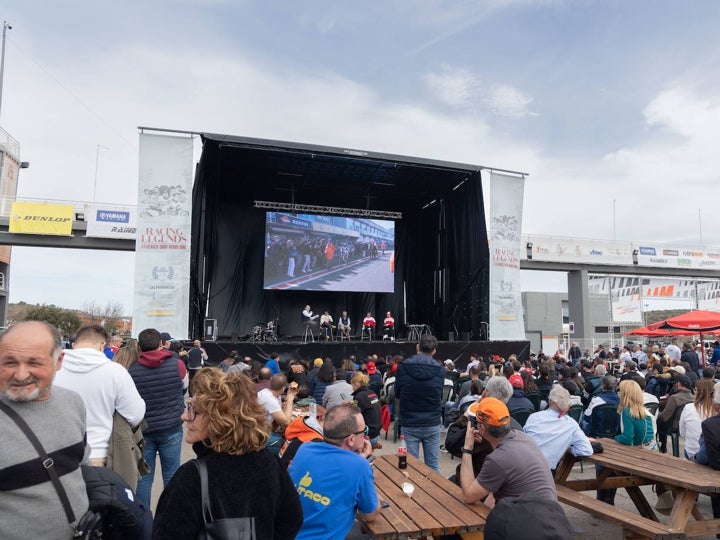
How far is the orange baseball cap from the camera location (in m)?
2.55

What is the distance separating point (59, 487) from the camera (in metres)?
1.34

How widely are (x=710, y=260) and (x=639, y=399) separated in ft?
78.2

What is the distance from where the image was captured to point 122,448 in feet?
8.79

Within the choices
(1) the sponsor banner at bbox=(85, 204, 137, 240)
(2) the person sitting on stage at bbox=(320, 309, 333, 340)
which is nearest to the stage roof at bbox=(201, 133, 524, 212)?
(1) the sponsor banner at bbox=(85, 204, 137, 240)

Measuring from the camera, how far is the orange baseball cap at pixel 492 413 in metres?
2.55

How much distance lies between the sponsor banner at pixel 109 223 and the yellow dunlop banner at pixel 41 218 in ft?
1.85

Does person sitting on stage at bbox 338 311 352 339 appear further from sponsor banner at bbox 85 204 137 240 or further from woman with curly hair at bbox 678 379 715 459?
woman with curly hair at bbox 678 379 715 459

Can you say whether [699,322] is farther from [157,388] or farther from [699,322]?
[157,388]

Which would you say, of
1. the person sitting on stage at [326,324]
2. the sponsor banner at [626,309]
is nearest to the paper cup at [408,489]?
the person sitting on stage at [326,324]

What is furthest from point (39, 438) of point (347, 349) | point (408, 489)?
point (347, 349)

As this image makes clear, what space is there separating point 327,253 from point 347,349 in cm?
315

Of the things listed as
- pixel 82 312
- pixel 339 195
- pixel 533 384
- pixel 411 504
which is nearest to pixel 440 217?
pixel 339 195

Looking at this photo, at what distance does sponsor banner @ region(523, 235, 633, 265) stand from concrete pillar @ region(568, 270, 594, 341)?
34.2 inches

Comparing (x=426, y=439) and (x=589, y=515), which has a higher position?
(x=426, y=439)
